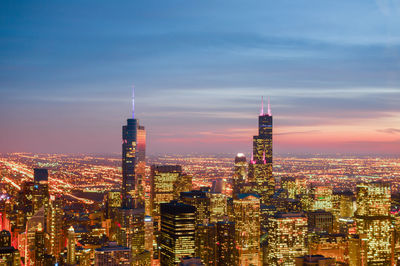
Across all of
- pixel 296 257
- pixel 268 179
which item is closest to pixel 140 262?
pixel 296 257

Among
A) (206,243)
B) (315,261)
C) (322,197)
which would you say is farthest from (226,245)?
(322,197)

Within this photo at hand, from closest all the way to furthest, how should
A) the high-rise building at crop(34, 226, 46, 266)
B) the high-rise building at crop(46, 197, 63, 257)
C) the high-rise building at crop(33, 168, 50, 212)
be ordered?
the high-rise building at crop(34, 226, 46, 266) → the high-rise building at crop(46, 197, 63, 257) → the high-rise building at crop(33, 168, 50, 212)

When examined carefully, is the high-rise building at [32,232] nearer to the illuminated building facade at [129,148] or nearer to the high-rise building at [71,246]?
the high-rise building at [71,246]

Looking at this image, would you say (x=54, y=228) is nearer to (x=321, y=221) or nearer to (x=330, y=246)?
(x=330, y=246)

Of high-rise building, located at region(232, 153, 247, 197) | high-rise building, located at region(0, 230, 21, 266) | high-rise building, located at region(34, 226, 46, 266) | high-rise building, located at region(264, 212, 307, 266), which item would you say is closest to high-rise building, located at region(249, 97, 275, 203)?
high-rise building, located at region(232, 153, 247, 197)

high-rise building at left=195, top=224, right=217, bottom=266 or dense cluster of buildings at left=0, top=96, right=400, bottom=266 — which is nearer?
dense cluster of buildings at left=0, top=96, right=400, bottom=266

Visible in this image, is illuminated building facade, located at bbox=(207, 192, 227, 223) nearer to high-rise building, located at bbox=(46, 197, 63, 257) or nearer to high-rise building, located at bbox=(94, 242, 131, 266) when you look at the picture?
high-rise building, located at bbox=(46, 197, 63, 257)

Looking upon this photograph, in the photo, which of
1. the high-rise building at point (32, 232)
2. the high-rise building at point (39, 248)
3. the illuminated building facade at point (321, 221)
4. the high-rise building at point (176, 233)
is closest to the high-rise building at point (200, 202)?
the high-rise building at point (176, 233)
